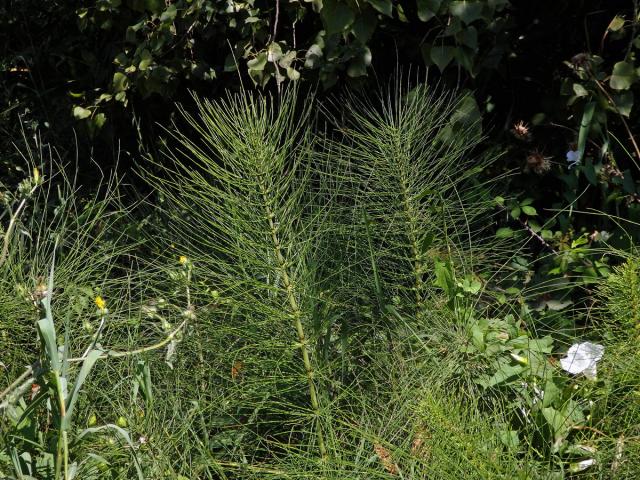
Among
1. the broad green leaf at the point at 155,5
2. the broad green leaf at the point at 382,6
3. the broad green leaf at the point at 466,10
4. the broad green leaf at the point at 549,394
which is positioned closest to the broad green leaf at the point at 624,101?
the broad green leaf at the point at 466,10

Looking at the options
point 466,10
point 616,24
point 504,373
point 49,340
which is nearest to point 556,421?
point 504,373

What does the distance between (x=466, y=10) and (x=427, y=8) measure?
13cm

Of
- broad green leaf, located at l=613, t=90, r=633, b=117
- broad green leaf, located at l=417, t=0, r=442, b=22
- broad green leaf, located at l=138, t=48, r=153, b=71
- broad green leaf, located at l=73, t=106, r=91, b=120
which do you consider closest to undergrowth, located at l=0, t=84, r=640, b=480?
broad green leaf, located at l=417, t=0, r=442, b=22

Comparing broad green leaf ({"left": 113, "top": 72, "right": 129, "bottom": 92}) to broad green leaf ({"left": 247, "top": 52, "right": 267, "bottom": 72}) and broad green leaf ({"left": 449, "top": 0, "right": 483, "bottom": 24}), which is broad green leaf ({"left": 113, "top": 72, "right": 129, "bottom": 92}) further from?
broad green leaf ({"left": 449, "top": 0, "right": 483, "bottom": 24})

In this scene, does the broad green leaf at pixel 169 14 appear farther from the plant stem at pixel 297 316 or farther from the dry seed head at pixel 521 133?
the plant stem at pixel 297 316

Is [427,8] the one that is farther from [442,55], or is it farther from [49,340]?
[49,340]

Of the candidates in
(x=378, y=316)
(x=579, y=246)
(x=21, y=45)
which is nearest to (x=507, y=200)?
(x=579, y=246)

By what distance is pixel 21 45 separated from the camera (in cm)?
469

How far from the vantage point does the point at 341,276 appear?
234cm

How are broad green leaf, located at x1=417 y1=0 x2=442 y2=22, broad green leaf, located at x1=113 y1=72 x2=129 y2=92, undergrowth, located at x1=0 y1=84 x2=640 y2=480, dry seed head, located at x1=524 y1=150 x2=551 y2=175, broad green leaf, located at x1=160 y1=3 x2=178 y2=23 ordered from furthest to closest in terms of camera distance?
broad green leaf, located at x1=113 y1=72 x2=129 y2=92
broad green leaf, located at x1=160 y1=3 x2=178 y2=23
dry seed head, located at x1=524 y1=150 x2=551 y2=175
broad green leaf, located at x1=417 y1=0 x2=442 y2=22
undergrowth, located at x1=0 y1=84 x2=640 y2=480

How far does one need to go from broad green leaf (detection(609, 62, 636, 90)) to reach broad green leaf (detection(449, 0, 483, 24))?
494 mm

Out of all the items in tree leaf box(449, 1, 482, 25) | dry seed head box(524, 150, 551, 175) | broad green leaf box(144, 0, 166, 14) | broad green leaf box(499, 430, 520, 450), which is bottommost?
dry seed head box(524, 150, 551, 175)

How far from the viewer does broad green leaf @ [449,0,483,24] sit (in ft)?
9.74

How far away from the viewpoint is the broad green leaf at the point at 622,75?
3025 millimetres
